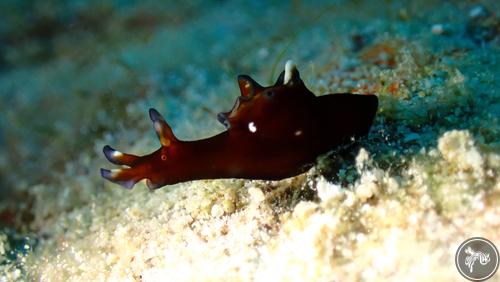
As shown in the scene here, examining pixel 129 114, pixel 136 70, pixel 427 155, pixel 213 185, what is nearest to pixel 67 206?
pixel 129 114

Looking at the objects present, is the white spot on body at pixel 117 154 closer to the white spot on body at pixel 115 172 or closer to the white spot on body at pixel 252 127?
the white spot on body at pixel 115 172

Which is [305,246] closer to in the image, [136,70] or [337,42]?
[337,42]

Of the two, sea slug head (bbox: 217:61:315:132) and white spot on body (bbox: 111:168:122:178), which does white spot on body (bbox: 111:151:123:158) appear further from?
sea slug head (bbox: 217:61:315:132)

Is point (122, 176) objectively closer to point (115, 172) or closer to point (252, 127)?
point (115, 172)

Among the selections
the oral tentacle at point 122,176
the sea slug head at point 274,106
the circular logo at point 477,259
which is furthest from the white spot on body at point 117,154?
the circular logo at point 477,259

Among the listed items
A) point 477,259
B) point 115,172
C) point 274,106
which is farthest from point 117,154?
point 477,259

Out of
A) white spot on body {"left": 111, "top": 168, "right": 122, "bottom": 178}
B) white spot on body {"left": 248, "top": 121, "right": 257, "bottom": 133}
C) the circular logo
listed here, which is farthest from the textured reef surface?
white spot on body {"left": 111, "top": 168, "right": 122, "bottom": 178}
